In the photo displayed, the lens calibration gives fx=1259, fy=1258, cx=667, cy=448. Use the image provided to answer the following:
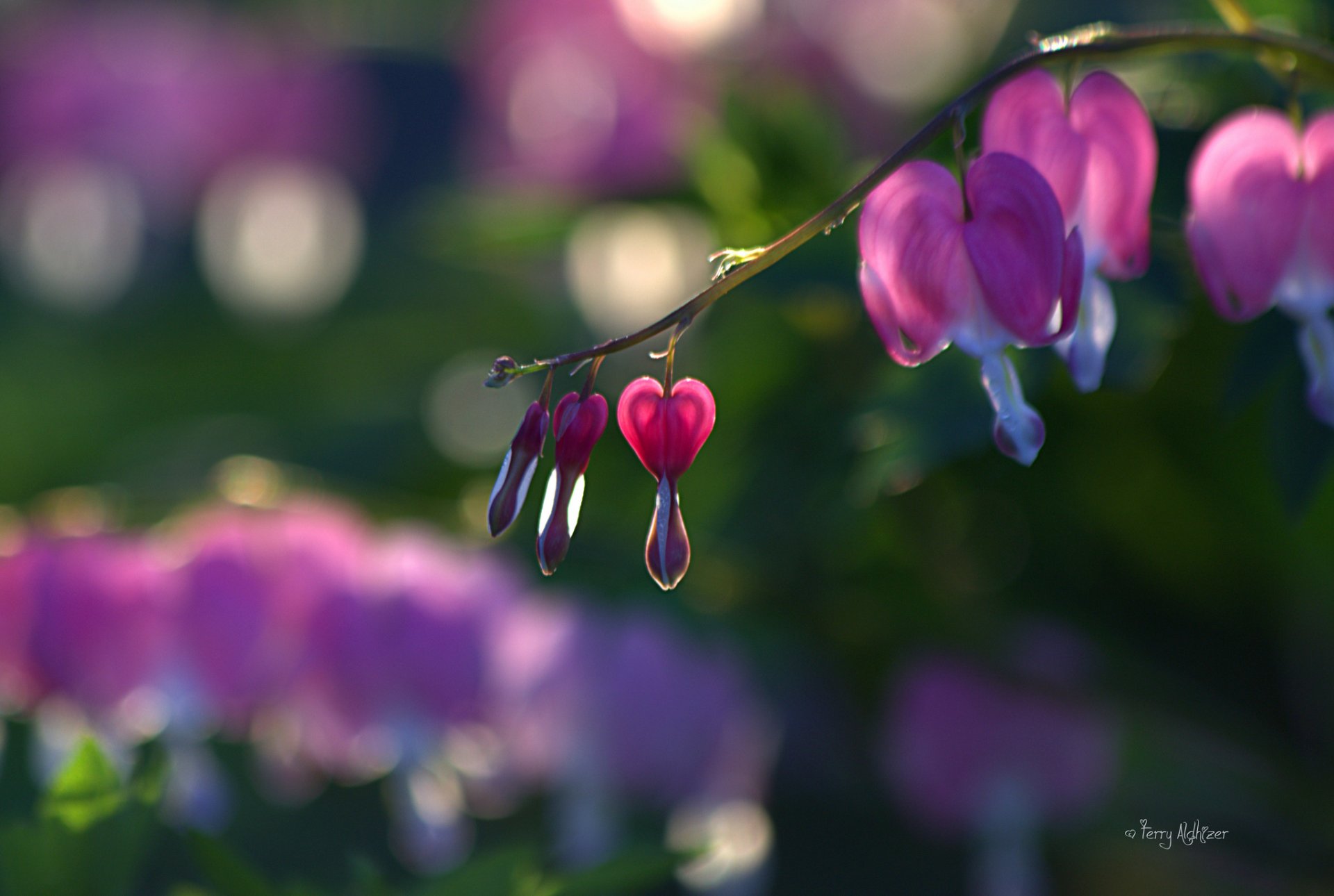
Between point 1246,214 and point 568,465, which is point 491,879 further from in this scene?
point 1246,214

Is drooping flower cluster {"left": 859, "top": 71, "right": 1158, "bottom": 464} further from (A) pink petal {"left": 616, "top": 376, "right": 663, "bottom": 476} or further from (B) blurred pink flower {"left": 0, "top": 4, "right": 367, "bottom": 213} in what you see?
(B) blurred pink flower {"left": 0, "top": 4, "right": 367, "bottom": 213}

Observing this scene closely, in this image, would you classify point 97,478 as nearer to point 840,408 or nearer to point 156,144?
point 156,144

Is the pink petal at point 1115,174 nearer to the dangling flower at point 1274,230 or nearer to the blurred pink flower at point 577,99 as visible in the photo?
the dangling flower at point 1274,230

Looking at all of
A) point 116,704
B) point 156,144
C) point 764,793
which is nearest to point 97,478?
point 156,144

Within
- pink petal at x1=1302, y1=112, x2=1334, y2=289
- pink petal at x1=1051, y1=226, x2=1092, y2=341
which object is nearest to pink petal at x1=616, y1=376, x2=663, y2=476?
pink petal at x1=1051, y1=226, x2=1092, y2=341

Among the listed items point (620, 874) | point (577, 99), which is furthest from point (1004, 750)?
point (577, 99)

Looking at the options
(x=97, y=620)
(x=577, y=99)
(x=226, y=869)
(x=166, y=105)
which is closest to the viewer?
(x=226, y=869)
